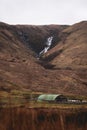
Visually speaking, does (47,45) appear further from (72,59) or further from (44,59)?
(72,59)

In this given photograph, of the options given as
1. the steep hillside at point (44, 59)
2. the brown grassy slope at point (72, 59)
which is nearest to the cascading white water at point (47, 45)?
the steep hillside at point (44, 59)

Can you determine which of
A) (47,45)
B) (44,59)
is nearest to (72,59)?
(44,59)

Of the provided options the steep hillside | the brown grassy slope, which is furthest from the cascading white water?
the brown grassy slope

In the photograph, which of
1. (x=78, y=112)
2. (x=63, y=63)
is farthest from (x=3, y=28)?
(x=78, y=112)

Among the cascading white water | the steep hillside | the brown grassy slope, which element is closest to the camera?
the steep hillside

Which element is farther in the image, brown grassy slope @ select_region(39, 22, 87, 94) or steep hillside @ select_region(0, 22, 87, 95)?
brown grassy slope @ select_region(39, 22, 87, 94)

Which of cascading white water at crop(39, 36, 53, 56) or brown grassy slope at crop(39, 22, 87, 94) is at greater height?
cascading white water at crop(39, 36, 53, 56)

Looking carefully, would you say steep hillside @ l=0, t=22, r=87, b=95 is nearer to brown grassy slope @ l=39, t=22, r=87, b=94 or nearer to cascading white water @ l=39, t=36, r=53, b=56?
brown grassy slope @ l=39, t=22, r=87, b=94

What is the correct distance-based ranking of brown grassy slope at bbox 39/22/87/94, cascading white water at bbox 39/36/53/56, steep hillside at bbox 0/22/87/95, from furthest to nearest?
cascading white water at bbox 39/36/53/56
brown grassy slope at bbox 39/22/87/94
steep hillside at bbox 0/22/87/95
